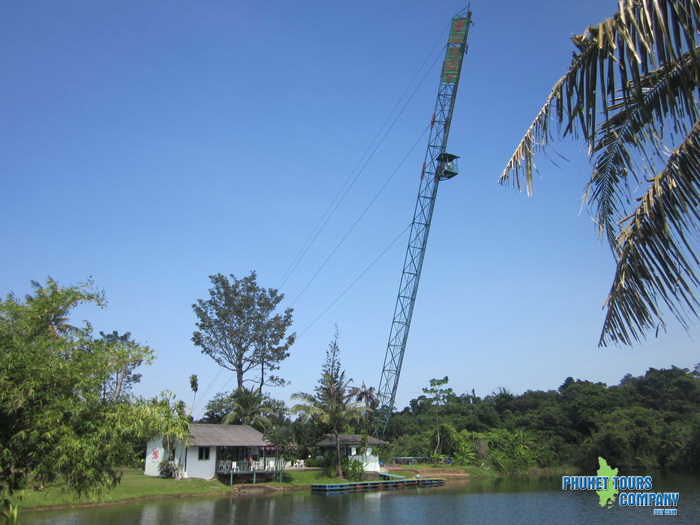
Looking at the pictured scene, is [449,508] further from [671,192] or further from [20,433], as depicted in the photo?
[671,192]

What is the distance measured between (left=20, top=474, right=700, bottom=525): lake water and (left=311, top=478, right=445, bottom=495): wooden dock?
3.96 ft

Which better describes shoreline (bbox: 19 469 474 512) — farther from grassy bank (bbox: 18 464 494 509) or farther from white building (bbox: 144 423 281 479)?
white building (bbox: 144 423 281 479)

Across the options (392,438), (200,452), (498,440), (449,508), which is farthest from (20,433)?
(392,438)

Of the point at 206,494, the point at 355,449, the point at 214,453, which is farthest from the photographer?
the point at 355,449

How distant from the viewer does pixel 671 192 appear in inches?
194

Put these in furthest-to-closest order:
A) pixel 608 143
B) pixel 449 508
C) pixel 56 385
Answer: pixel 449 508 < pixel 56 385 < pixel 608 143

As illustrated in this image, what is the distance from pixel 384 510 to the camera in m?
26.8

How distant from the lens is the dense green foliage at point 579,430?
161 feet

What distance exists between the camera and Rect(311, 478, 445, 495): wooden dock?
3456 cm

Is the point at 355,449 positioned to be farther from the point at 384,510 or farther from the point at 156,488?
the point at 156,488

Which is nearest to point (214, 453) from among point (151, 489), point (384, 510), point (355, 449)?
point (151, 489)

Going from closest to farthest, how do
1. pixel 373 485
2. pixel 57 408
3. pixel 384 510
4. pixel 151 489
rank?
pixel 57 408, pixel 384 510, pixel 151 489, pixel 373 485

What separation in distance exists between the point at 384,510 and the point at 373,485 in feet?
37.3

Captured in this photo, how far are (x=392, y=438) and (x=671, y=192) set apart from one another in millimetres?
62333
